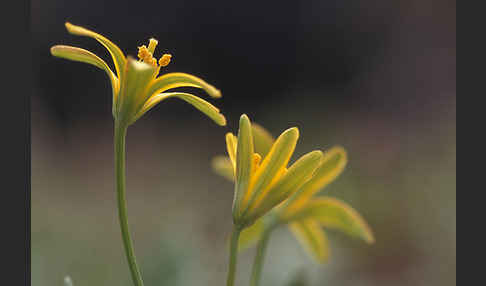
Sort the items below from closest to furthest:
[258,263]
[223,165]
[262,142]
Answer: [258,263] → [262,142] → [223,165]

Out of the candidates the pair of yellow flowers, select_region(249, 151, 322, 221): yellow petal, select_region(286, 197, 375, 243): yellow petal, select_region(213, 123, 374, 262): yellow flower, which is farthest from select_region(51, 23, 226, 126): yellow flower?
select_region(286, 197, 375, 243): yellow petal

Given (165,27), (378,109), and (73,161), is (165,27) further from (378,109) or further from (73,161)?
(378,109)

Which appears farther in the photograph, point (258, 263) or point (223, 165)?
point (223, 165)

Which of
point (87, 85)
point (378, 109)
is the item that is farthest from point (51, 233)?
point (378, 109)

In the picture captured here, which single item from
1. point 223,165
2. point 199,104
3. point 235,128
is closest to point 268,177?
point 199,104

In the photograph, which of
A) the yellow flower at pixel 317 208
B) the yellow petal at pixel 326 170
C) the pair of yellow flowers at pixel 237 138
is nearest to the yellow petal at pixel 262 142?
the yellow flower at pixel 317 208

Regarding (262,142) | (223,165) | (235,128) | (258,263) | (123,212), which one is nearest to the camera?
(123,212)

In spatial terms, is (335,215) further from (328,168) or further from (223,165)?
(223,165)
